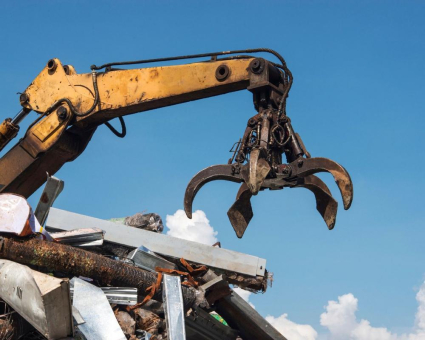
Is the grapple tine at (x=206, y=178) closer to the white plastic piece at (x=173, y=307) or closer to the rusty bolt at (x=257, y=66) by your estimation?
the white plastic piece at (x=173, y=307)

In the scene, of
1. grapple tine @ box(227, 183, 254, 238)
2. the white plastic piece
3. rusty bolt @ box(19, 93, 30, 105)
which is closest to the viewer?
the white plastic piece

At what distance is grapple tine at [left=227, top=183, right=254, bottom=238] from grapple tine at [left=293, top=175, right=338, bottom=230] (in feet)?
2.14

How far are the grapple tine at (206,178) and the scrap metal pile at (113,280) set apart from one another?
0.88m

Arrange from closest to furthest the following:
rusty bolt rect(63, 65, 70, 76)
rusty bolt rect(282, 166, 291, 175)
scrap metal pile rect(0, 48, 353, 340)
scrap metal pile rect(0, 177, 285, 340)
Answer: scrap metal pile rect(0, 177, 285, 340), scrap metal pile rect(0, 48, 353, 340), rusty bolt rect(282, 166, 291, 175), rusty bolt rect(63, 65, 70, 76)

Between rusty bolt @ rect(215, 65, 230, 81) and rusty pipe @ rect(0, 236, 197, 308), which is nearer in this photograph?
rusty pipe @ rect(0, 236, 197, 308)

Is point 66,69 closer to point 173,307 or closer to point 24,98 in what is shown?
point 24,98

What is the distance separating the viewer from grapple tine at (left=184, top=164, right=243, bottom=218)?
6.43 meters

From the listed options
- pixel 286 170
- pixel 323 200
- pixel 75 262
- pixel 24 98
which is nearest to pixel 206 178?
pixel 286 170

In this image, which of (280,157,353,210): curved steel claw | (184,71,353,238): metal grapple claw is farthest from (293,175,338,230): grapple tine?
(280,157,353,210): curved steel claw

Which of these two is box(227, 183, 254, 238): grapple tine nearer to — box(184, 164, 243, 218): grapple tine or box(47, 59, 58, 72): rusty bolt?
box(184, 164, 243, 218): grapple tine

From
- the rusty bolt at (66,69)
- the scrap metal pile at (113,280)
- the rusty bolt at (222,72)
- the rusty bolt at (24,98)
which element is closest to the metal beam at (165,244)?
the scrap metal pile at (113,280)

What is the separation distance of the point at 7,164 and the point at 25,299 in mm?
3275

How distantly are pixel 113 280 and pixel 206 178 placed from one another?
1.32m

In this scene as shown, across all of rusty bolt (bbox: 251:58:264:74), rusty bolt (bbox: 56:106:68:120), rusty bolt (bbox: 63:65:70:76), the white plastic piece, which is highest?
rusty bolt (bbox: 63:65:70:76)
